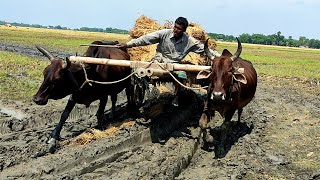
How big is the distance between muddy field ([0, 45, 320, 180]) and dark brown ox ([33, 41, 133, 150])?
1.90ft

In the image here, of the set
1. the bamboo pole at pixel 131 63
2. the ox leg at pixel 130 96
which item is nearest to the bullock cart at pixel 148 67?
the bamboo pole at pixel 131 63

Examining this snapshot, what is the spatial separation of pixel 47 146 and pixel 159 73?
2361 mm

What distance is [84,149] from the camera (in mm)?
7285

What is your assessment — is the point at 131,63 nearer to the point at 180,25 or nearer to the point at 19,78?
the point at 180,25

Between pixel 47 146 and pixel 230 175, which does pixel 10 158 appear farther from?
pixel 230 175

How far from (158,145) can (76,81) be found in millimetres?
1871

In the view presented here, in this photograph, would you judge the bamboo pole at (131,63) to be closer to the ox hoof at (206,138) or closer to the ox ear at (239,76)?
the ox ear at (239,76)

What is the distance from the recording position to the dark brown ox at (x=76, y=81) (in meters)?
7.71

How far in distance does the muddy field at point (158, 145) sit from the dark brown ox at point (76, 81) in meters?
0.58

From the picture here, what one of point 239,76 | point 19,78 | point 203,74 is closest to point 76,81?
point 203,74

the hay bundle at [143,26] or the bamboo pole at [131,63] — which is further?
the hay bundle at [143,26]

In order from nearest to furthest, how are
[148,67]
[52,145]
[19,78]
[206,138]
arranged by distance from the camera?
[52,145]
[148,67]
[206,138]
[19,78]

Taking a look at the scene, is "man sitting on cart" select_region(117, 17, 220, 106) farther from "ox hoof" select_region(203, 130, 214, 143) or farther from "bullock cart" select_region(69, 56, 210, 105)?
"ox hoof" select_region(203, 130, 214, 143)

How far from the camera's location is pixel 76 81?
318 inches
